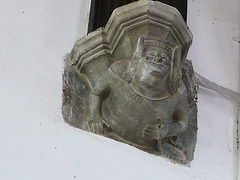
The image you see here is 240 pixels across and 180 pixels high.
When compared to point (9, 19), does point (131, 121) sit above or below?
below

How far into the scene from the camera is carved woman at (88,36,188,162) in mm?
2857

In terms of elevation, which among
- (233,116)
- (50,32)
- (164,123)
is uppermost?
(50,32)

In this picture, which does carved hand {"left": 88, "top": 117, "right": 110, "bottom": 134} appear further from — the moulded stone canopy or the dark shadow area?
the dark shadow area

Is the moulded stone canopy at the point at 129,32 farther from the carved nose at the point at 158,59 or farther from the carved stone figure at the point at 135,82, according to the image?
the carved nose at the point at 158,59

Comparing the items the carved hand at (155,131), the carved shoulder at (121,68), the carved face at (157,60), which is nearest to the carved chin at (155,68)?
the carved face at (157,60)

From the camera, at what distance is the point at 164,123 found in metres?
2.95

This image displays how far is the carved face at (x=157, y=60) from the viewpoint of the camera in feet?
9.26

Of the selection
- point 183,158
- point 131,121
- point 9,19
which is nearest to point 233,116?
point 183,158

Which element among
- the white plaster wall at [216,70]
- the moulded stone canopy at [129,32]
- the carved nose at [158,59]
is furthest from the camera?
the white plaster wall at [216,70]

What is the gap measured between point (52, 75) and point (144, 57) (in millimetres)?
487

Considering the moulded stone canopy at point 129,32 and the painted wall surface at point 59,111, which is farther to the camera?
the moulded stone canopy at point 129,32

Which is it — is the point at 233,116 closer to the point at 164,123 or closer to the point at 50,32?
the point at 164,123

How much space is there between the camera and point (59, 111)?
2947 millimetres

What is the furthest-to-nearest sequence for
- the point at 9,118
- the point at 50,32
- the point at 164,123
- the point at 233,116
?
the point at 233,116
the point at 50,32
the point at 164,123
the point at 9,118
